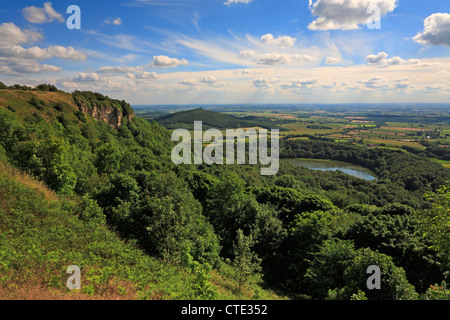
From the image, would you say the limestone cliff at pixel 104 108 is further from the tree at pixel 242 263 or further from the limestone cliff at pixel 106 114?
the tree at pixel 242 263

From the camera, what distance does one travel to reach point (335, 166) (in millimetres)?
142375

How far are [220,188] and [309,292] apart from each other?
16409mm

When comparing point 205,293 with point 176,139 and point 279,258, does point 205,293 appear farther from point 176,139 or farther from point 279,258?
point 176,139

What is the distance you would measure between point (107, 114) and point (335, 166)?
12567 cm

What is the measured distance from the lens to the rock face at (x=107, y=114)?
64062 mm

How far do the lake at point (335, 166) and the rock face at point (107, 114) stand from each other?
347ft

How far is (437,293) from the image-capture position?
33.9 feet

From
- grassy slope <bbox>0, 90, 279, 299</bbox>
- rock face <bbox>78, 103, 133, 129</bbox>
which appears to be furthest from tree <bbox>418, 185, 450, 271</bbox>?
rock face <bbox>78, 103, 133, 129</bbox>

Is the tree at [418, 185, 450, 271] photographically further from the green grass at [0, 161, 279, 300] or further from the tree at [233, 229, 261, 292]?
the green grass at [0, 161, 279, 300]

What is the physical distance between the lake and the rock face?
105739 millimetres

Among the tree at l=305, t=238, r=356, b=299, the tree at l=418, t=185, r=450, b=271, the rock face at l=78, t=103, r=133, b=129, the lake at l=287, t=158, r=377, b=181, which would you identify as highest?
the rock face at l=78, t=103, r=133, b=129

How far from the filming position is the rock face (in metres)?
64.1

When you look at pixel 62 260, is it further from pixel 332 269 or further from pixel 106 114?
pixel 106 114

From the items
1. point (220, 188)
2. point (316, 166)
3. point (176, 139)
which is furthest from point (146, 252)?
point (316, 166)
